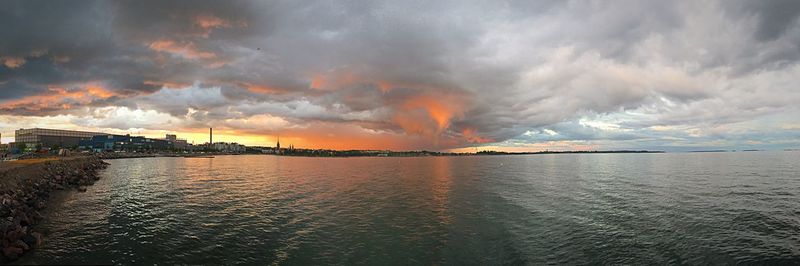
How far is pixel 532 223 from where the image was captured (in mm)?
33719

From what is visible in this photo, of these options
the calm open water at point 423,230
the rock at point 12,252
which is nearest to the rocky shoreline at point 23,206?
the rock at point 12,252

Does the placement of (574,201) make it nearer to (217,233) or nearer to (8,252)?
(217,233)

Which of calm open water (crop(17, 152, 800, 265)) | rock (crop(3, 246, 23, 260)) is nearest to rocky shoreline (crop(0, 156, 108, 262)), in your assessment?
rock (crop(3, 246, 23, 260))

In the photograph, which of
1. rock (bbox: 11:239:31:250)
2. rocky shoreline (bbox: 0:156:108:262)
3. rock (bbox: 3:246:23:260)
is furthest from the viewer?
rocky shoreline (bbox: 0:156:108:262)

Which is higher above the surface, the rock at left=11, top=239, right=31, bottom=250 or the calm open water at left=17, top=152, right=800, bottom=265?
the rock at left=11, top=239, right=31, bottom=250

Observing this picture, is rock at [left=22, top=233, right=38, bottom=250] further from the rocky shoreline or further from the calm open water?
the calm open water

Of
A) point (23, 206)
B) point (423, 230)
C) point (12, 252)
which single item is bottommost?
point (423, 230)

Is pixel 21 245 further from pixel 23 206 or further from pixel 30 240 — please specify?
pixel 23 206

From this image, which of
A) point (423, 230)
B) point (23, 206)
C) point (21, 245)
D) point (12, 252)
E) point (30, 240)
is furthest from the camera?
point (23, 206)

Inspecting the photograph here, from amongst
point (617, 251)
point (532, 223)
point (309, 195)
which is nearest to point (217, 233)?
point (309, 195)

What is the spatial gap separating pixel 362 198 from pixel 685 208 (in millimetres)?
39358

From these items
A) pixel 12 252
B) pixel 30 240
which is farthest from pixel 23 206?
pixel 12 252

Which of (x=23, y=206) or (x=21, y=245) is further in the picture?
(x=23, y=206)

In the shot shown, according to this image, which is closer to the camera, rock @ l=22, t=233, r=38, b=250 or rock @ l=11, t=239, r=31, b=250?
rock @ l=11, t=239, r=31, b=250
